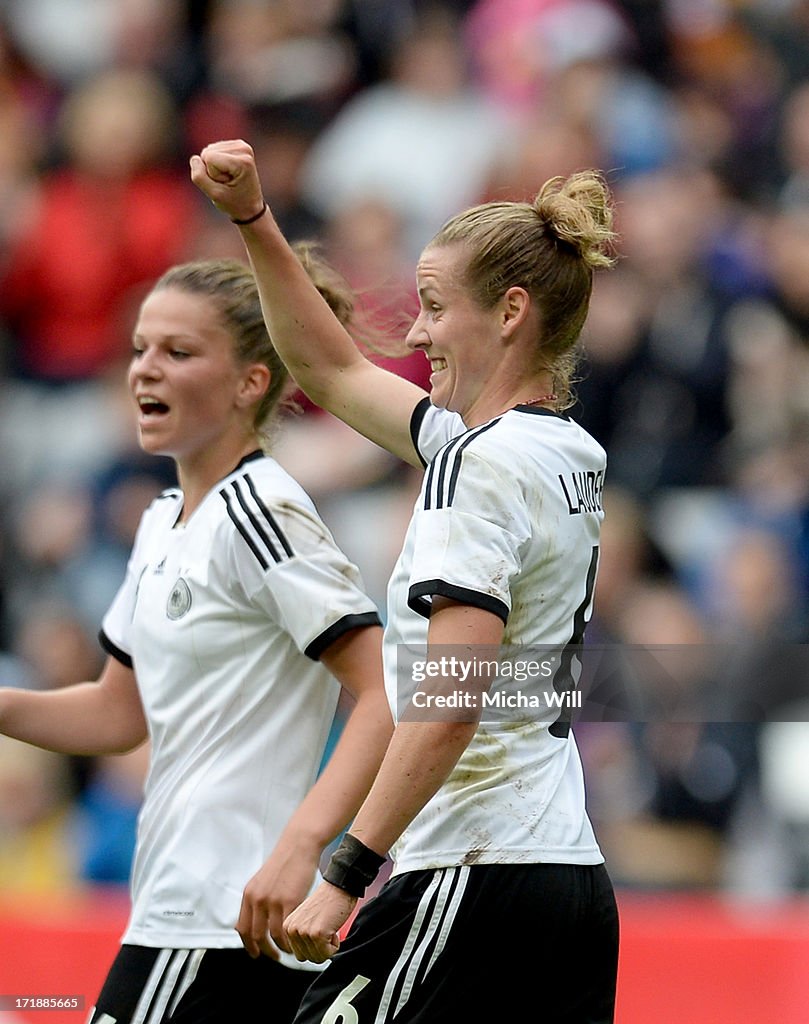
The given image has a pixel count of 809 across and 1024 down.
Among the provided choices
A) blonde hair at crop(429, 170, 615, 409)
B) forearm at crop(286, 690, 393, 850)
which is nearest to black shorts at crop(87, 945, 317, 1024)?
forearm at crop(286, 690, 393, 850)

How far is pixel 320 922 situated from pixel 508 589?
60 cm

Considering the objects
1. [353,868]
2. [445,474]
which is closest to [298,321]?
[445,474]

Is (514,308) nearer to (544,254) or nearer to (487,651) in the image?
(544,254)

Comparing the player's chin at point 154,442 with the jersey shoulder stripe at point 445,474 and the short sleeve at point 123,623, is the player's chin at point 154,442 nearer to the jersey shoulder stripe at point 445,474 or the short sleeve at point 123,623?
the short sleeve at point 123,623

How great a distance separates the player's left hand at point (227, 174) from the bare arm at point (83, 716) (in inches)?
47.4

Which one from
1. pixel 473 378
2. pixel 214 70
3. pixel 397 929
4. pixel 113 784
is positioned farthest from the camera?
pixel 214 70

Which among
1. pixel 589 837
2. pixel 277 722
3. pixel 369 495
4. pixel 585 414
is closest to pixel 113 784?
pixel 369 495

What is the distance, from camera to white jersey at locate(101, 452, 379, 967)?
3.42 meters

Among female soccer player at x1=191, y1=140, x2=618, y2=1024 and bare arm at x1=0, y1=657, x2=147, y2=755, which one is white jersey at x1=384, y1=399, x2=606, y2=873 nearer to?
female soccer player at x1=191, y1=140, x2=618, y2=1024

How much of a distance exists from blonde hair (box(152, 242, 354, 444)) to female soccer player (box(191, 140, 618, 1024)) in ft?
1.76

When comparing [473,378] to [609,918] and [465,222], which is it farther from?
[609,918]

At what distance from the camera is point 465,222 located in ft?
10.3

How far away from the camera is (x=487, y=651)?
2770 millimetres

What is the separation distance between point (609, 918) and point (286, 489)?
112cm
